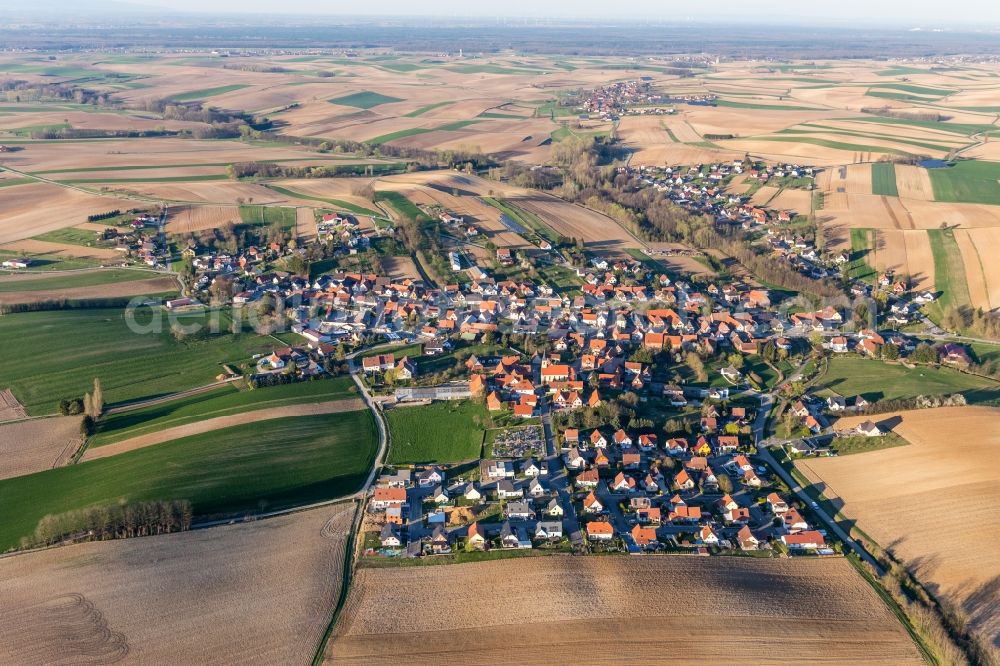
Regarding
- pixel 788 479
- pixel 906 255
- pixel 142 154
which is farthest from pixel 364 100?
pixel 788 479

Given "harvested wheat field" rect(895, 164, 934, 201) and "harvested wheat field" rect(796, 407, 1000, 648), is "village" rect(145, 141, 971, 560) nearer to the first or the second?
"harvested wheat field" rect(796, 407, 1000, 648)

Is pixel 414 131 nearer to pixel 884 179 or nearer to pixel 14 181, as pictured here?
pixel 14 181

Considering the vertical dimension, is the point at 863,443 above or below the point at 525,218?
below

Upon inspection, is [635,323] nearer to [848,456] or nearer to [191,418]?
[848,456]

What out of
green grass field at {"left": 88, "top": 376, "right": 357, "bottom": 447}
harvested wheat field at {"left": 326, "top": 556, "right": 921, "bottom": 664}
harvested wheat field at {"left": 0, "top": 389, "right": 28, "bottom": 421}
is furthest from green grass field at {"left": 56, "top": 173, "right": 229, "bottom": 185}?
harvested wheat field at {"left": 326, "top": 556, "right": 921, "bottom": 664}

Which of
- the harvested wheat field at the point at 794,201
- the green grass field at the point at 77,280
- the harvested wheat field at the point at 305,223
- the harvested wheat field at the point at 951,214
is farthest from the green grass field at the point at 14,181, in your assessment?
the harvested wheat field at the point at 951,214
